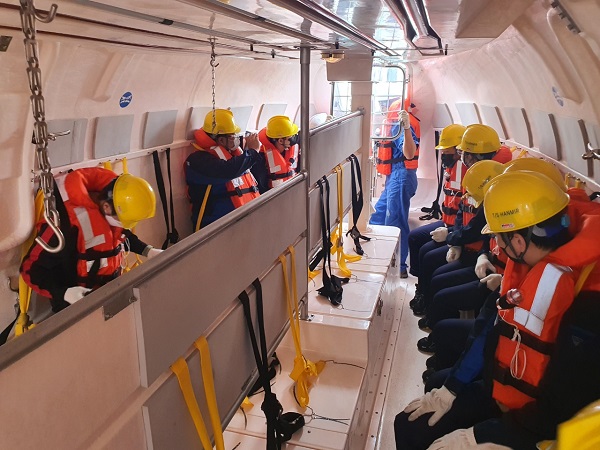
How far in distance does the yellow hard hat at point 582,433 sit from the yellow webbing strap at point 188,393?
1.11m

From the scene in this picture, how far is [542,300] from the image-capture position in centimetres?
233

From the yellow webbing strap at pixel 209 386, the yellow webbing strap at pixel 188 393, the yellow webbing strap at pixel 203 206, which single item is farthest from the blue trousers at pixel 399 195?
the yellow webbing strap at pixel 188 393

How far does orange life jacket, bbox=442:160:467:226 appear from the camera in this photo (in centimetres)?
529

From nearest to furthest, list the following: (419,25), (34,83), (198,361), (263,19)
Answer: (34,83), (198,361), (263,19), (419,25)

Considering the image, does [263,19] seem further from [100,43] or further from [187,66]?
[187,66]

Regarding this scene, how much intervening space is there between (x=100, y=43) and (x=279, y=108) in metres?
5.49

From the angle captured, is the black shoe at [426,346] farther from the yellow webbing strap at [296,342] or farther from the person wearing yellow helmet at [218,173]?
the person wearing yellow helmet at [218,173]

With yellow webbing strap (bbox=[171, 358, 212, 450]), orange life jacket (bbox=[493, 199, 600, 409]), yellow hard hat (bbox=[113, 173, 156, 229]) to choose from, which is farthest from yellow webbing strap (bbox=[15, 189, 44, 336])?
orange life jacket (bbox=[493, 199, 600, 409])

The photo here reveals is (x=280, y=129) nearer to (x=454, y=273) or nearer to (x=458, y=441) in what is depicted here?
(x=454, y=273)

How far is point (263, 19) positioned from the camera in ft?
7.20

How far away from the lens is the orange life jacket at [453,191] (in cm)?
529

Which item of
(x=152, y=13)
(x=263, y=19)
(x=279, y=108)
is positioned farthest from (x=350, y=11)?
(x=279, y=108)

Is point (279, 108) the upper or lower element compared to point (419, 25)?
lower

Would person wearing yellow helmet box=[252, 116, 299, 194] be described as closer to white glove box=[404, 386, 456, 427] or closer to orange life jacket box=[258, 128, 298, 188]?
orange life jacket box=[258, 128, 298, 188]
